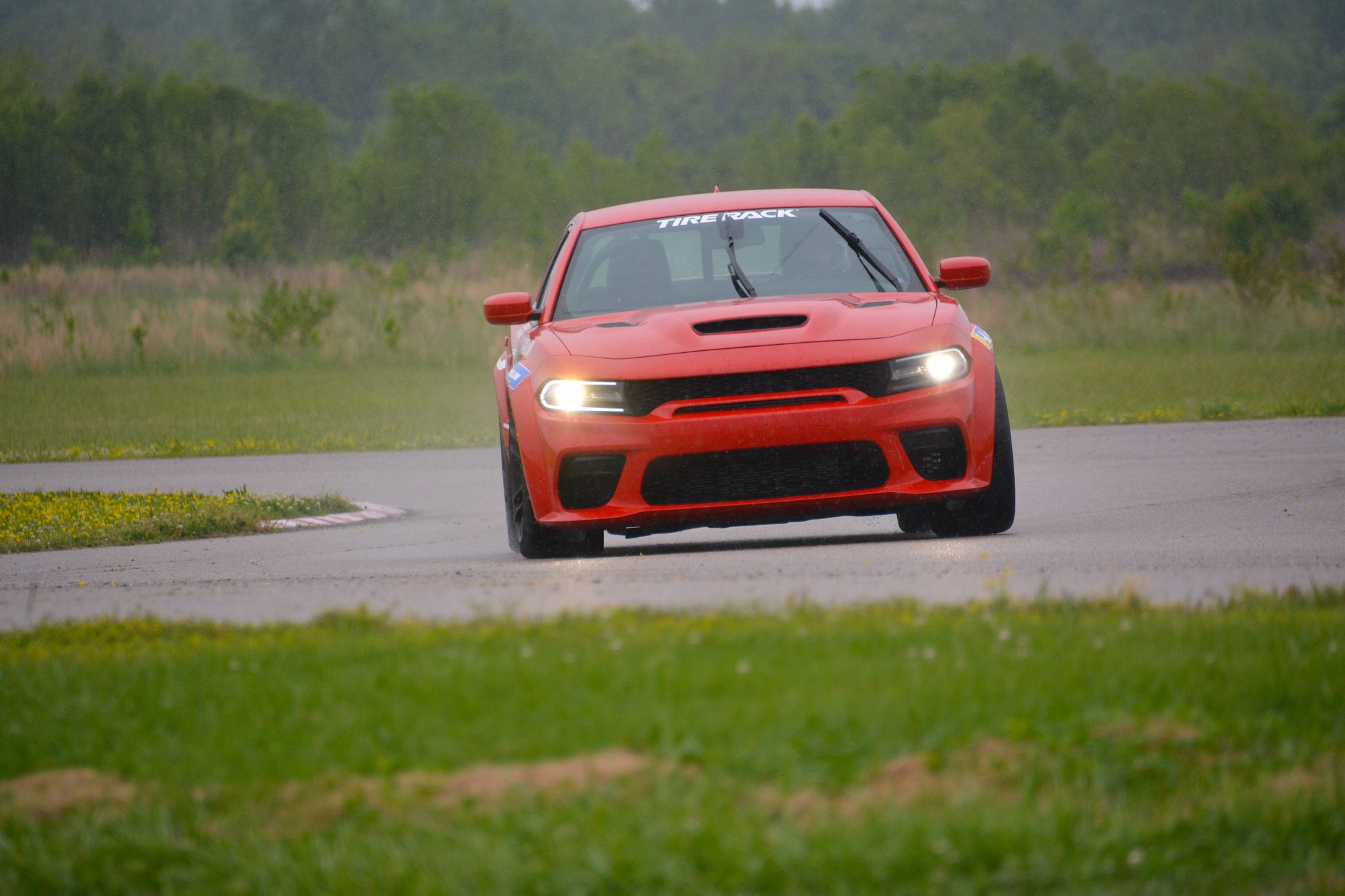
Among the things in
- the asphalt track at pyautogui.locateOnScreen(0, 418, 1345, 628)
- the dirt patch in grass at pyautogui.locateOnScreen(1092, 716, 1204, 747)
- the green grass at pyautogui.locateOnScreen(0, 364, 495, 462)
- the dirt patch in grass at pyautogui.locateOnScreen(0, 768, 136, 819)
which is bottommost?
the green grass at pyautogui.locateOnScreen(0, 364, 495, 462)

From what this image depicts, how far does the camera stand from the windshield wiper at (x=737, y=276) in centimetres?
898

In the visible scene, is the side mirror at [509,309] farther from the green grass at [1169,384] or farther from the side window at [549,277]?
the green grass at [1169,384]

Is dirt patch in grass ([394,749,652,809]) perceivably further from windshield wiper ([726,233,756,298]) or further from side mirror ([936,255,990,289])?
side mirror ([936,255,990,289])

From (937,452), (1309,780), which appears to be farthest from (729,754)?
(937,452)

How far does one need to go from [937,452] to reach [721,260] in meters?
1.87

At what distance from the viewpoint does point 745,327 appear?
26.5 ft

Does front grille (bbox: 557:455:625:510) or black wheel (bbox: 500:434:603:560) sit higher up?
front grille (bbox: 557:455:625:510)

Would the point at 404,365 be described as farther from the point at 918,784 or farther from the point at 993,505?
the point at 918,784

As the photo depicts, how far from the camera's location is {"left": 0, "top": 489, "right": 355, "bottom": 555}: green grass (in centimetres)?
1091

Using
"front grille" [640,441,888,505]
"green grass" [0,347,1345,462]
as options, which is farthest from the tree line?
"front grille" [640,441,888,505]

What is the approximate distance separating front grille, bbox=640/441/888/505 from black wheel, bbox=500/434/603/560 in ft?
1.76

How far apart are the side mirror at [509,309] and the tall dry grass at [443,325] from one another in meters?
21.0

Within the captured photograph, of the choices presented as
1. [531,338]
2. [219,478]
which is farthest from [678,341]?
[219,478]

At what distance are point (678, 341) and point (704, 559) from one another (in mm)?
1056
